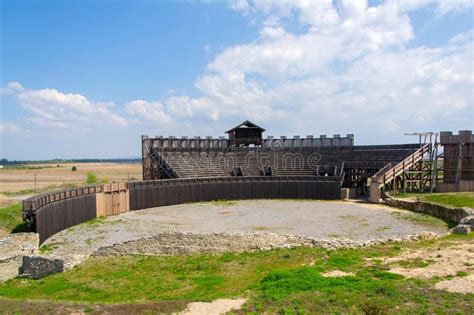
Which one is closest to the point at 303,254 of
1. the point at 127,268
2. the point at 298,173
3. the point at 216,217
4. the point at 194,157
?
the point at 127,268

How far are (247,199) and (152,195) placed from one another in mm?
10897

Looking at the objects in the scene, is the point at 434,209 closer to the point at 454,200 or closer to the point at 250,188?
the point at 454,200

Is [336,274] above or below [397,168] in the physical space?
below

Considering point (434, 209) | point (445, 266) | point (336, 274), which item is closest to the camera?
point (336, 274)

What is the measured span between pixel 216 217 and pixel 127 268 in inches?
570

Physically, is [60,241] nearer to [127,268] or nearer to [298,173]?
[127,268]

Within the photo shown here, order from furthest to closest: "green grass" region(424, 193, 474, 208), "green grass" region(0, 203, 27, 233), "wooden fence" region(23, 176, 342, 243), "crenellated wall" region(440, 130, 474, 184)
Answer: "crenellated wall" region(440, 130, 474, 184) < "green grass" region(424, 193, 474, 208) < "wooden fence" region(23, 176, 342, 243) < "green grass" region(0, 203, 27, 233)

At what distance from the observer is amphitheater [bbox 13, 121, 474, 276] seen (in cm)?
2056

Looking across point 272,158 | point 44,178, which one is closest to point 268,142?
point 272,158

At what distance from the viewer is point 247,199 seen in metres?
43.3

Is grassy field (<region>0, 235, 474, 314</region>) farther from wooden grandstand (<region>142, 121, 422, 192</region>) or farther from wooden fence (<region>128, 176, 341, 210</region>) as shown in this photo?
wooden grandstand (<region>142, 121, 422, 192</region>)

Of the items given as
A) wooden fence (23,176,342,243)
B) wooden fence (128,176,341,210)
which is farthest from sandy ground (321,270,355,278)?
wooden fence (128,176,341,210)

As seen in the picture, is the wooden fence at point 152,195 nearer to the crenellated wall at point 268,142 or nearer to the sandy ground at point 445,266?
the crenellated wall at point 268,142

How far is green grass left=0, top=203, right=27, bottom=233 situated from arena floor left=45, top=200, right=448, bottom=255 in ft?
7.10
